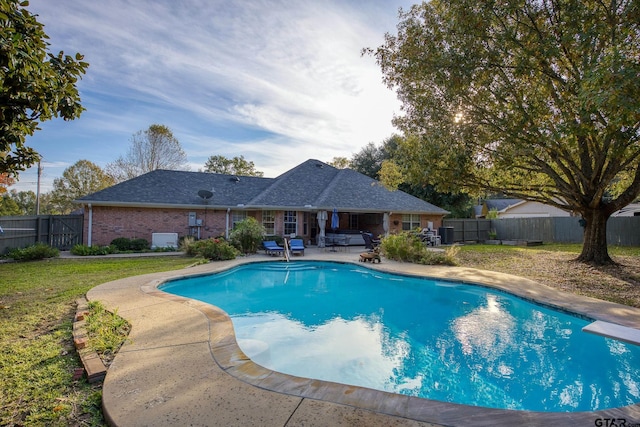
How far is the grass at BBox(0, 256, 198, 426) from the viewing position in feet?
9.80

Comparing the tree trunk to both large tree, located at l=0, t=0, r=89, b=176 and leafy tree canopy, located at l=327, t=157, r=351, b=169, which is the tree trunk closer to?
large tree, located at l=0, t=0, r=89, b=176

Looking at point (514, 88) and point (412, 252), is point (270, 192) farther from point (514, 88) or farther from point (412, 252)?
point (514, 88)

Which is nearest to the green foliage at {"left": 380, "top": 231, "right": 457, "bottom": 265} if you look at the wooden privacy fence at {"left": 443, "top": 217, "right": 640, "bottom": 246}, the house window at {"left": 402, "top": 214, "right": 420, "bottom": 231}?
the house window at {"left": 402, "top": 214, "right": 420, "bottom": 231}

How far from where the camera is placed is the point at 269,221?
1998 cm

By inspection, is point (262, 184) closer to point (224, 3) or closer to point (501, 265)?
point (224, 3)

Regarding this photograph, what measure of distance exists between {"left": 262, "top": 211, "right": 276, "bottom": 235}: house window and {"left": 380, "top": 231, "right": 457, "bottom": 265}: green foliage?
720cm

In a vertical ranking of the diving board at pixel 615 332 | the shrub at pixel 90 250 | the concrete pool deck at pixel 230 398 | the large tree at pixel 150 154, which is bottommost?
the concrete pool deck at pixel 230 398

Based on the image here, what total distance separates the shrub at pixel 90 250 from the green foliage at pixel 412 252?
13.6 m

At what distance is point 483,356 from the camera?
5.65 m

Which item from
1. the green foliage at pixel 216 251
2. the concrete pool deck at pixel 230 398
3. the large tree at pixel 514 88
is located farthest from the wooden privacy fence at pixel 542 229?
the concrete pool deck at pixel 230 398

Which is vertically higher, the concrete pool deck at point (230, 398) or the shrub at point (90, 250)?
the shrub at point (90, 250)

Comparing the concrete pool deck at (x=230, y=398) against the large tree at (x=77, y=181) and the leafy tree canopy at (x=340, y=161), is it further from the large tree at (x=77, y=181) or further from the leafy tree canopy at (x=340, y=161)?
the leafy tree canopy at (x=340, y=161)

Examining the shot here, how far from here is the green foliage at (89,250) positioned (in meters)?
15.2

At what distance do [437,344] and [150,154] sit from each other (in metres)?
35.4
